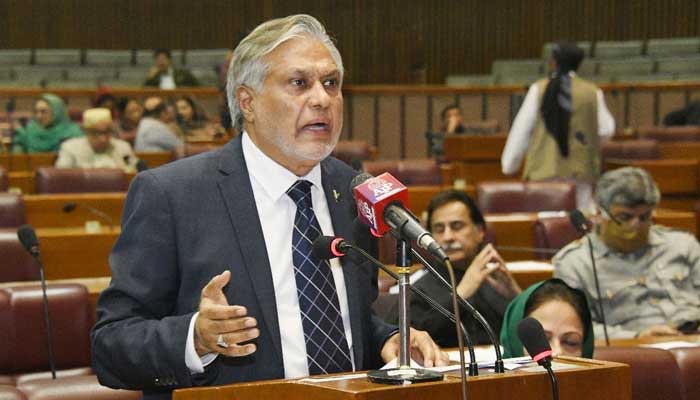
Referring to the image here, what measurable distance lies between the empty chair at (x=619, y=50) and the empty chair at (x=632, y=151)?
17.9 feet

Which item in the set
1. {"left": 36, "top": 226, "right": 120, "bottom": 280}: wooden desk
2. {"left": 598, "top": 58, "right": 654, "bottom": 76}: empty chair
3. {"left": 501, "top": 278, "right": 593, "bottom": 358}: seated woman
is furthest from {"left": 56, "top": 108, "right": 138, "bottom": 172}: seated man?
{"left": 598, "top": 58, "right": 654, "bottom": 76}: empty chair

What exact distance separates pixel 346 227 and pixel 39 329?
1976mm

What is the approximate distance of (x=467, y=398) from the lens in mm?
1653

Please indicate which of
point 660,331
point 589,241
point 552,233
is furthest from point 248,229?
point 552,233

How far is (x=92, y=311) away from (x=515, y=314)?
1576mm

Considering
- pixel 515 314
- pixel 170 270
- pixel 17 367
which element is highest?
pixel 170 270

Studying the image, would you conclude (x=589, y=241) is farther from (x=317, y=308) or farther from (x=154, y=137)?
(x=154, y=137)

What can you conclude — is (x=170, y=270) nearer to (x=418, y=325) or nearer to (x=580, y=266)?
(x=418, y=325)

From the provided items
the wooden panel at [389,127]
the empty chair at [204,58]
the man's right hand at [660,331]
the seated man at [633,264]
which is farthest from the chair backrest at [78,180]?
the empty chair at [204,58]

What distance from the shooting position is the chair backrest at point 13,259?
504 cm

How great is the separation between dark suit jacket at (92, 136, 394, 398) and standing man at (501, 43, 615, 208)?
5266mm

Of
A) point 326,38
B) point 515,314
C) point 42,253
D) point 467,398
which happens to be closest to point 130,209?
point 326,38

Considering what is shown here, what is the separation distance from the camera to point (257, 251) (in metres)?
2.24

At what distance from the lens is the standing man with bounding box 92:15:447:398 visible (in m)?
2.19
